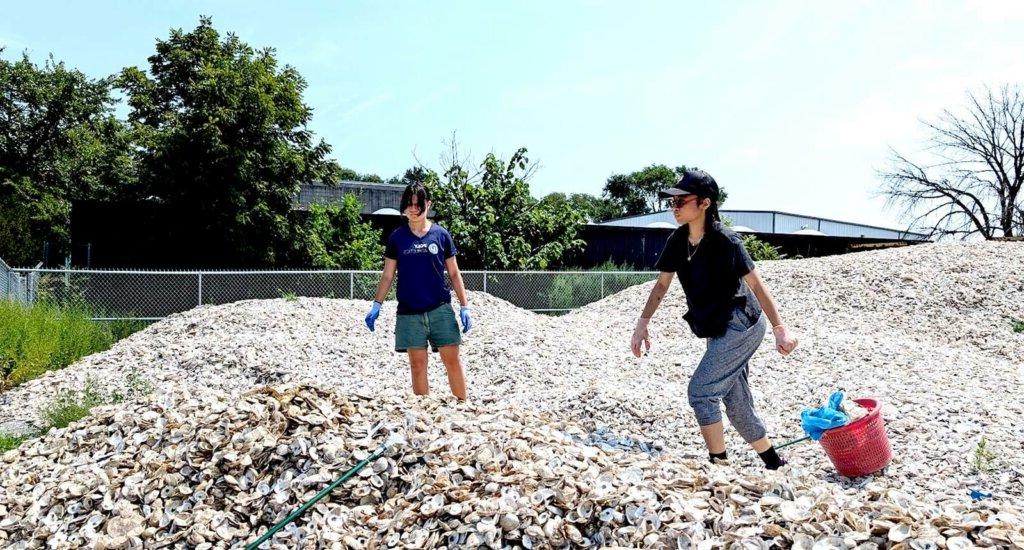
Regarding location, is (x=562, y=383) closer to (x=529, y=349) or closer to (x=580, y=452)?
(x=529, y=349)

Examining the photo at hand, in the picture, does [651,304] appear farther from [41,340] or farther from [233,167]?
[233,167]

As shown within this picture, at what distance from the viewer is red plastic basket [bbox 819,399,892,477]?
4617mm

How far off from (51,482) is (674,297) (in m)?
10.5

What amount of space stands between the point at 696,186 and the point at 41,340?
7669mm

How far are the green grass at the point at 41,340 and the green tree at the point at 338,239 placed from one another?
5700mm

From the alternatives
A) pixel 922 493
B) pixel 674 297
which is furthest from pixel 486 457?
pixel 674 297

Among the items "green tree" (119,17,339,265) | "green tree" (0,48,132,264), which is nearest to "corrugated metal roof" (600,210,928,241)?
"green tree" (119,17,339,265)

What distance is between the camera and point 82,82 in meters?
32.5

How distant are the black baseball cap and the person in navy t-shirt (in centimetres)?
156

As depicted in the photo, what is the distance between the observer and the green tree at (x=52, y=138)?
92.2ft

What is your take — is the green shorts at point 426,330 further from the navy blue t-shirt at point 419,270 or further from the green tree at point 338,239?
the green tree at point 338,239

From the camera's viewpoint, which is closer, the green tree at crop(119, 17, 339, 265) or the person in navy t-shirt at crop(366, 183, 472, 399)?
the person in navy t-shirt at crop(366, 183, 472, 399)

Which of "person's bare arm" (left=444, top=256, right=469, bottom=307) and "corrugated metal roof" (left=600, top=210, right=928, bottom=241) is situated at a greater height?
"corrugated metal roof" (left=600, top=210, right=928, bottom=241)

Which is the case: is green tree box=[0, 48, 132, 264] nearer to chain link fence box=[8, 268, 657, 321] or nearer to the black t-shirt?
chain link fence box=[8, 268, 657, 321]
